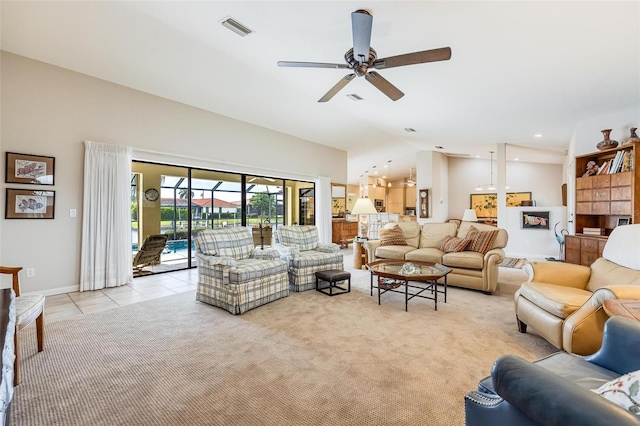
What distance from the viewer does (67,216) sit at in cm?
414

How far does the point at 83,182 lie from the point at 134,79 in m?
1.75

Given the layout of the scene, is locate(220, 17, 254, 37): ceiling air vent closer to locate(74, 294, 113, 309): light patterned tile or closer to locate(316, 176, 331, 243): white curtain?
locate(74, 294, 113, 309): light patterned tile

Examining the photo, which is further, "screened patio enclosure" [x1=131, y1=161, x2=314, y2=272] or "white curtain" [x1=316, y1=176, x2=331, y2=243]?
"white curtain" [x1=316, y1=176, x2=331, y2=243]

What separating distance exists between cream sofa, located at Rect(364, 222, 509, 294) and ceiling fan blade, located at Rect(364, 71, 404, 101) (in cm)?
261

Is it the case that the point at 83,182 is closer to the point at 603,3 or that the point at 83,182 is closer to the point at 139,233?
the point at 139,233

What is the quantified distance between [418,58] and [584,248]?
436 cm

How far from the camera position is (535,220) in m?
7.48

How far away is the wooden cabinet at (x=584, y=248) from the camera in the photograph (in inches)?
170

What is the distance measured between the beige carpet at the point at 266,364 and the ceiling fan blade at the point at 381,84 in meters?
2.60

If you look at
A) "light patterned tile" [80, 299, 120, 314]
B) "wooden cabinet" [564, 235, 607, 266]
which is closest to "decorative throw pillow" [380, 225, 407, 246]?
"wooden cabinet" [564, 235, 607, 266]

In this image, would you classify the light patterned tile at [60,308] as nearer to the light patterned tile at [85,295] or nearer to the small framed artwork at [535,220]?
the light patterned tile at [85,295]

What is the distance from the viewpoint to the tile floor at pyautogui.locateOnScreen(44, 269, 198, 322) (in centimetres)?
343

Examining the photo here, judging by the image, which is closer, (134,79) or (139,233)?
(134,79)

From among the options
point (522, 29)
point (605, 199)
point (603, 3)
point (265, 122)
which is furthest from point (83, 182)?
point (605, 199)
